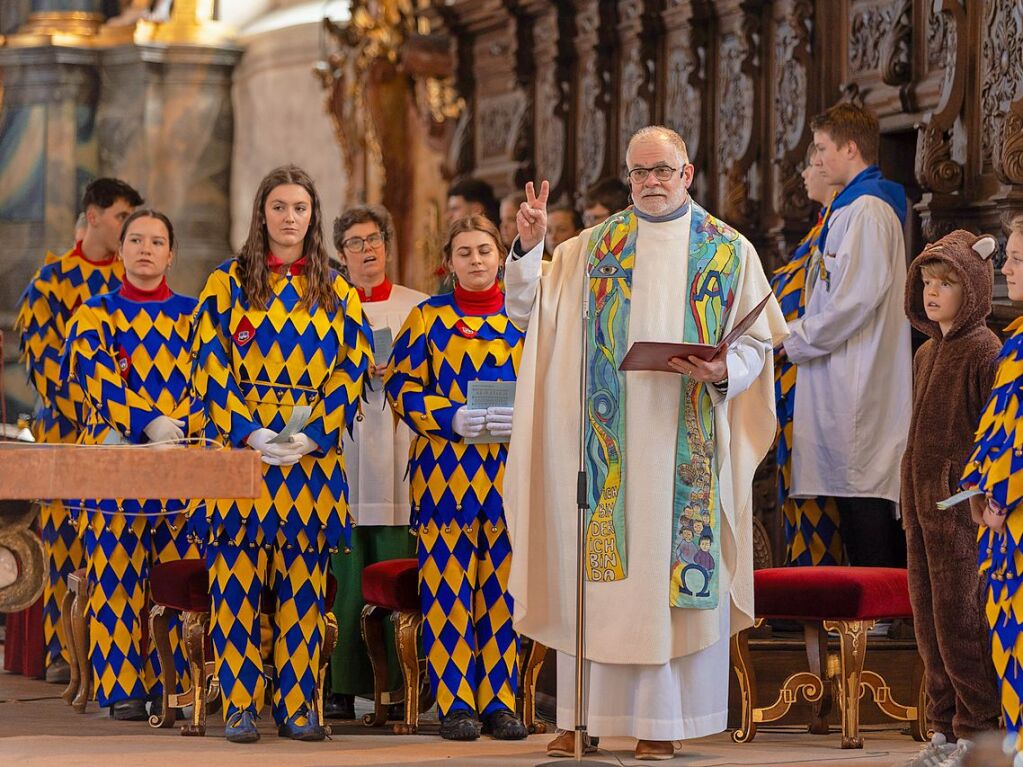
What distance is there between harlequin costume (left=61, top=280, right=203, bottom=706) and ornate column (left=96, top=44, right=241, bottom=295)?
10.0m

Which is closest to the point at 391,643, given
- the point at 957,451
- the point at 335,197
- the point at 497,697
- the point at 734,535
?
the point at 497,697

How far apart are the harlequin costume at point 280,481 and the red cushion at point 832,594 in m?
1.50

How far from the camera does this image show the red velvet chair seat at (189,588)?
23.6 feet

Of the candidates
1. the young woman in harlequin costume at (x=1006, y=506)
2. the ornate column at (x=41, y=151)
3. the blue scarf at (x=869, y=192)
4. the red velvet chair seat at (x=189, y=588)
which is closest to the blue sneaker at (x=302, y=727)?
the red velvet chair seat at (x=189, y=588)

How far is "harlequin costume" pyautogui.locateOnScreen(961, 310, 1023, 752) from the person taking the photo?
17.8 ft

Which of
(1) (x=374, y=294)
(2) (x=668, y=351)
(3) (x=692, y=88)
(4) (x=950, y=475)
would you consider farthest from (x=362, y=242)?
(3) (x=692, y=88)

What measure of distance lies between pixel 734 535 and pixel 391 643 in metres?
1.84

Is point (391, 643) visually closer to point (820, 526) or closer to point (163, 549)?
point (163, 549)

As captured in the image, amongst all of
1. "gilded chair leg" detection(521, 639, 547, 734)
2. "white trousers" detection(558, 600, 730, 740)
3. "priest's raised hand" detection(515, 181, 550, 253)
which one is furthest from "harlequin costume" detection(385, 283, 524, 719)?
"priest's raised hand" detection(515, 181, 550, 253)

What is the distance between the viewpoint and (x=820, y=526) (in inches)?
314

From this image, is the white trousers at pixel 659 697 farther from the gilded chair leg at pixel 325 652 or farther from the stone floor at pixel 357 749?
the gilded chair leg at pixel 325 652

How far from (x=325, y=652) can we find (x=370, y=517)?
81 centimetres

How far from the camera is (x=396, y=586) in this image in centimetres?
725

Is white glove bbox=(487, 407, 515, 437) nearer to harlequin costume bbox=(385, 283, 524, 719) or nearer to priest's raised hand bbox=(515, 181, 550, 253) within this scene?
harlequin costume bbox=(385, 283, 524, 719)
